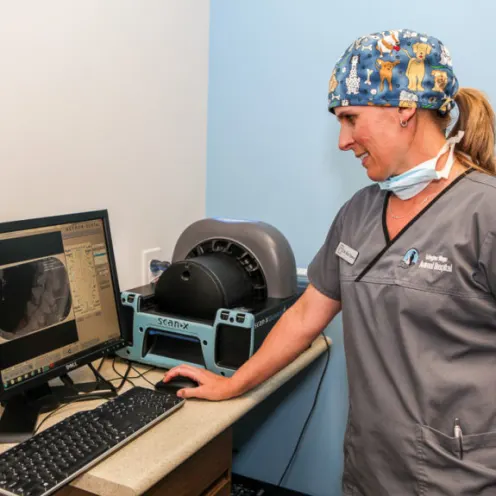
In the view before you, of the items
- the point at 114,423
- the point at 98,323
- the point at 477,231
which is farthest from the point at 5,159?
the point at 477,231

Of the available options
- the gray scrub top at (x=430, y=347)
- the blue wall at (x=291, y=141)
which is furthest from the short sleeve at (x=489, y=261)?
the blue wall at (x=291, y=141)

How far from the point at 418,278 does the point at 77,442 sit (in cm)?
74

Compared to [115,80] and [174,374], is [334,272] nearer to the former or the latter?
[174,374]

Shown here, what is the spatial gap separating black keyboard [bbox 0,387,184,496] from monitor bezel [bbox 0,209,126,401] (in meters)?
0.12

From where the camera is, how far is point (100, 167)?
1750 mm

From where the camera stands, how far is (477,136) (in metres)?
1.29

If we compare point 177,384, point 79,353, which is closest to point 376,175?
point 177,384

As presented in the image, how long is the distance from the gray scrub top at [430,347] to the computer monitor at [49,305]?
62cm

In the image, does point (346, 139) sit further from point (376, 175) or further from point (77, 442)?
point (77, 442)

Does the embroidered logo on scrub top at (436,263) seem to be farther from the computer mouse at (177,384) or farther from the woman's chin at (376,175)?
the computer mouse at (177,384)

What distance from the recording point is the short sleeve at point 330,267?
1419 mm

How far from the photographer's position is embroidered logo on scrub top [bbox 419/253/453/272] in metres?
1.17

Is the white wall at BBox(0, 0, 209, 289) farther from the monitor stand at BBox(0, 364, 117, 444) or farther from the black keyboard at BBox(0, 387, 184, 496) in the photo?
the black keyboard at BBox(0, 387, 184, 496)

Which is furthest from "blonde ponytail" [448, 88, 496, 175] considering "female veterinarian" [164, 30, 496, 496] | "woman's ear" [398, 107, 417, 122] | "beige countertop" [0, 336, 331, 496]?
"beige countertop" [0, 336, 331, 496]
